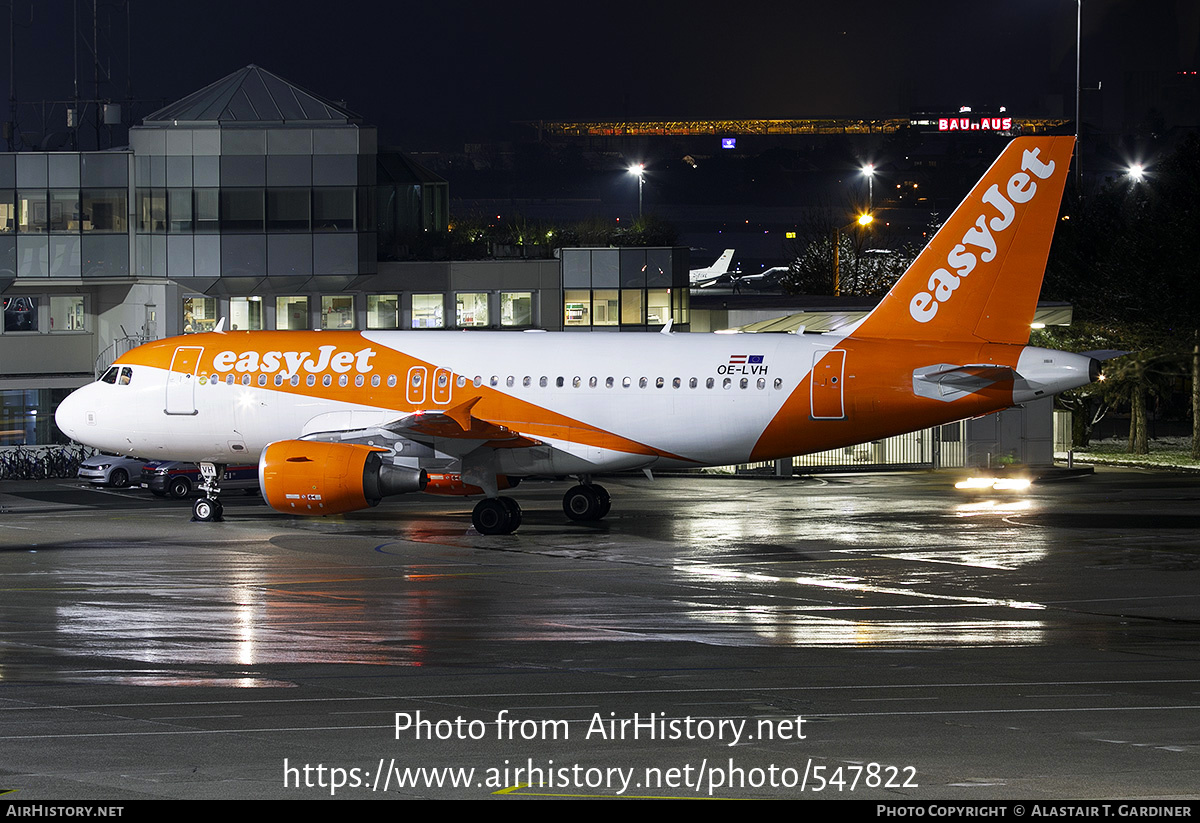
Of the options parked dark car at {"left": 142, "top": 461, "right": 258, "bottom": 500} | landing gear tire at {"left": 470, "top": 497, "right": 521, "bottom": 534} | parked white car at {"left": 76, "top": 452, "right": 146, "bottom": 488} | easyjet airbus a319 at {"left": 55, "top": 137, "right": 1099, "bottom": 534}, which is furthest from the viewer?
parked white car at {"left": 76, "top": 452, "right": 146, "bottom": 488}

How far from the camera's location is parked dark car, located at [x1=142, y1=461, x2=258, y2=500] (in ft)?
135

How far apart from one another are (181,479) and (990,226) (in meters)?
22.7

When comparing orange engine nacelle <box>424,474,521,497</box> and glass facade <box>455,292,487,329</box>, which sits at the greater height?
glass facade <box>455,292,487,329</box>

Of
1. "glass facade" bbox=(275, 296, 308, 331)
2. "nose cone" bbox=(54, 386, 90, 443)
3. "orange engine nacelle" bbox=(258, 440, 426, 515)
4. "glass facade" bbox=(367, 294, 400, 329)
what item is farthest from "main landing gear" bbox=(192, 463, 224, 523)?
"glass facade" bbox=(367, 294, 400, 329)

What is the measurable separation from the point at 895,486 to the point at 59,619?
90.6 ft

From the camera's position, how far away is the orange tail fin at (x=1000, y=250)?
103 ft

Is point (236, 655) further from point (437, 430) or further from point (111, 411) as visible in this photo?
point (111, 411)

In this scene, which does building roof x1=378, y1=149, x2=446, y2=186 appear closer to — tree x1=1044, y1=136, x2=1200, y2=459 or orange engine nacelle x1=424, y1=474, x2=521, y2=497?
tree x1=1044, y1=136, x2=1200, y2=459

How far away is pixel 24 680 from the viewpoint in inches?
679

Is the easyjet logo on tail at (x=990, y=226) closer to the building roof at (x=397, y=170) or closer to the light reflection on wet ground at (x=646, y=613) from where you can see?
the light reflection on wet ground at (x=646, y=613)

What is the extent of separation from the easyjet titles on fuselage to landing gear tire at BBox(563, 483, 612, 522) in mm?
5499

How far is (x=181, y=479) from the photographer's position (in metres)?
41.2

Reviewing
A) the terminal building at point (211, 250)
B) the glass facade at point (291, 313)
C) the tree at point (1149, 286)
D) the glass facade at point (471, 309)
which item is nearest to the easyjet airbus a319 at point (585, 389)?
the terminal building at point (211, 250)

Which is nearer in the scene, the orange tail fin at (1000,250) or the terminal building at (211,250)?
the orange tail fin at (1000,250)
